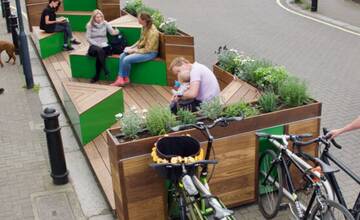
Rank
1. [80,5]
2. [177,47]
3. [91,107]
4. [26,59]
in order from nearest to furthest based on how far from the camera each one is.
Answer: [91,107], [177,47], [26,59], [80,5]

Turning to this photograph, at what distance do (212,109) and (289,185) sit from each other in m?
1.14

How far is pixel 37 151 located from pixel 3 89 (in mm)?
3021

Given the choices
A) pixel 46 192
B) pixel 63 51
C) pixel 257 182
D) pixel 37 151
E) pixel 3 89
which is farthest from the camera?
pixel 63 51

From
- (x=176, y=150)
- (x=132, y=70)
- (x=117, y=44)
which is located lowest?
(x=132, y=70)

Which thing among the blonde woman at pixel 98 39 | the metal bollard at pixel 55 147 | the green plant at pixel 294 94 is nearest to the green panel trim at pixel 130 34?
the blonde woman at pixel 98 39

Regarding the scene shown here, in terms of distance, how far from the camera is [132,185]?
5.51 metres

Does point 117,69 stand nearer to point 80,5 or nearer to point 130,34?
point 130,34

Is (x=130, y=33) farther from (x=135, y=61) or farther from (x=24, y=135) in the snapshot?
(x=24, y=135)

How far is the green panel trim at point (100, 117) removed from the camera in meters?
7.64

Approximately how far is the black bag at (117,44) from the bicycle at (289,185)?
17.3 feet

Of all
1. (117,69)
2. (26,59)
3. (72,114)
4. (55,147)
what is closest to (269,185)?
(55,147)

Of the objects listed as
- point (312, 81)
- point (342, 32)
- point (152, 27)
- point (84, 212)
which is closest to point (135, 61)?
point (152, 27)

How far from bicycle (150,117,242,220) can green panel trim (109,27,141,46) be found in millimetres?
5534

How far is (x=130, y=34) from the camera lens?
10883 mm
